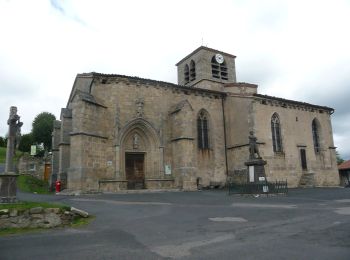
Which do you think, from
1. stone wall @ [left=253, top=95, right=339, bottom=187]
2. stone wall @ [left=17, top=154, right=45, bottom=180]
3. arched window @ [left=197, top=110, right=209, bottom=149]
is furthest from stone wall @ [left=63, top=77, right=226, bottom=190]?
stone wall @ [left=17, top=154, right=45, bottom=180]

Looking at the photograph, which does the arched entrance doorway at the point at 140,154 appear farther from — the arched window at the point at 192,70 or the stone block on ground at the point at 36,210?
A: the stone block on ground at the point at 36,210

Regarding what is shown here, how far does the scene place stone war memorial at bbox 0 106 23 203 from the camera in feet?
32.7

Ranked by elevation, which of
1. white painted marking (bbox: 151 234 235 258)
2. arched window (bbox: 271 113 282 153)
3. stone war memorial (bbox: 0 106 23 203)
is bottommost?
white painted marking (bbox: 151 234 235 258)

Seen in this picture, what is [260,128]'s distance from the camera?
25.1m

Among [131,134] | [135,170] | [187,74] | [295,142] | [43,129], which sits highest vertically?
[187,74]

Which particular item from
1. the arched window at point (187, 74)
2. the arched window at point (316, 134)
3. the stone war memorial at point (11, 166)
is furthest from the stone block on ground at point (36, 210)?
the arched window at point (316, 134)

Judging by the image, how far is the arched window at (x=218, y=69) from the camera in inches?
1268

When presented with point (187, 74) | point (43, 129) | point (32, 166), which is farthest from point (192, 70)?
point (43, 129)

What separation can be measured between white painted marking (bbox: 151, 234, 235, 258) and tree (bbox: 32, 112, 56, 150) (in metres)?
47.8

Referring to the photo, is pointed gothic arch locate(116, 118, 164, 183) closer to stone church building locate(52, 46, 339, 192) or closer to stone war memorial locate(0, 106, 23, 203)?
stone church building locate(52, 46, 339, 192)

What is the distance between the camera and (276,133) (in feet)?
87.6

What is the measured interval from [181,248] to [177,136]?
16.9m

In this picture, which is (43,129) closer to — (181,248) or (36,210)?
(36,210)

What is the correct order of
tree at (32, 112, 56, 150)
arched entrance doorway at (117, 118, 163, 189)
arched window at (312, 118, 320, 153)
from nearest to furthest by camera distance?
arched entrance doorway at (117, 118, 163, 189), arched window at (312, 118, 320, 153), tree at (32, 112, 56, 150)
